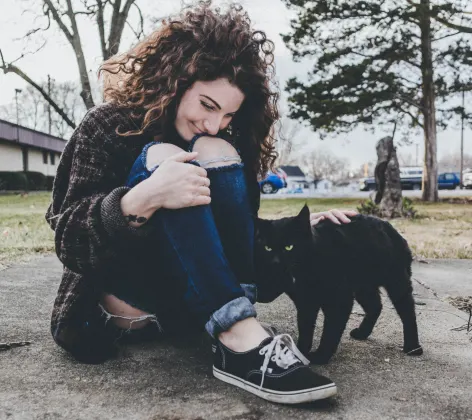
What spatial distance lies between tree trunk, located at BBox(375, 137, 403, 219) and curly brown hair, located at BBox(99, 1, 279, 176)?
22.5 ft

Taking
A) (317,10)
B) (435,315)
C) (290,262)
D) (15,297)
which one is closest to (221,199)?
(290,262)

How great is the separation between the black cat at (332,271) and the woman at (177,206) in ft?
0.32

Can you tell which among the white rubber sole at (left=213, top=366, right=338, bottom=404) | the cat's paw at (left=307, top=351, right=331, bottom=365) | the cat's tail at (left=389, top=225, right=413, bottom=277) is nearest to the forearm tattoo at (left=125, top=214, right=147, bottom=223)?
the white rubber sole at (left=213, top=366, right=338, bottom=404)

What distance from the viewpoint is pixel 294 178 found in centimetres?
4206

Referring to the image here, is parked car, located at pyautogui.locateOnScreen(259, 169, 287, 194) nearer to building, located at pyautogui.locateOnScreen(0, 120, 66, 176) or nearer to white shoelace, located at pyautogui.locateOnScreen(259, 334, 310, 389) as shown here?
building, located at pyautogui.locateOnScreen(0, 120, 66, 176)

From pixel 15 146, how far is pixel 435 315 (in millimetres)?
28105

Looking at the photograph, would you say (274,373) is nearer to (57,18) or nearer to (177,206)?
(177,206)

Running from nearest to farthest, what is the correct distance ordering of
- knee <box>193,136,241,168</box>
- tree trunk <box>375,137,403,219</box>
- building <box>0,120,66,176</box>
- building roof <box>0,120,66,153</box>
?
knee <box>193,136,241,168</box> → tree trunk <box>375,137,403,219</box> → building roof <box>0,120,66,153</box> → building <box>0,120,66,176</box>

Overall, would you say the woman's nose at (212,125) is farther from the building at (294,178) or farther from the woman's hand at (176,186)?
the building at (294,178)

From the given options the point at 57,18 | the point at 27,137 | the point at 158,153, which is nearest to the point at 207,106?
the point at 158,153

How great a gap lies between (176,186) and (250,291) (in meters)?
0.52

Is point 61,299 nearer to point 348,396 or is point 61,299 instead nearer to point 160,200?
point 160,200

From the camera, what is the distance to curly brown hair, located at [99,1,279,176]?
1.60 metres

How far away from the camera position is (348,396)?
1273mm
